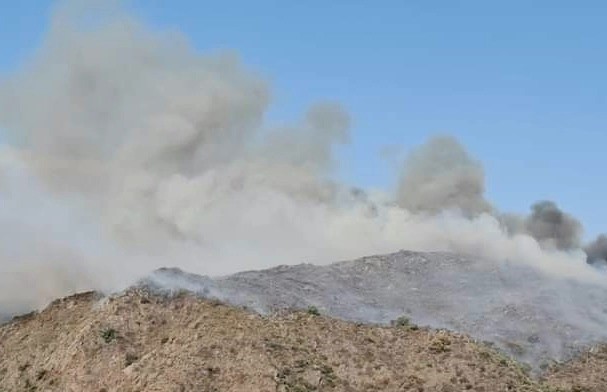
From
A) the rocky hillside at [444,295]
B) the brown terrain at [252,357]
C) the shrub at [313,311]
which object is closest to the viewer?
the brown terrain at [252,357]

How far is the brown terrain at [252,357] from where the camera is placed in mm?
41438

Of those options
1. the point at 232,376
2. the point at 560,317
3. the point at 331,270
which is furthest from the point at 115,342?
the point at 560,317

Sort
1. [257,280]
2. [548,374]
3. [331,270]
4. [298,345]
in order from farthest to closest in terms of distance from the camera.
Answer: [331,270] → [257,280] → [548,374] → [298,345]

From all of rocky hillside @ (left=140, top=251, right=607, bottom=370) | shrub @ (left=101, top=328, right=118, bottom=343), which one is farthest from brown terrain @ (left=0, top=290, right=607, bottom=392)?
rocky hillside @ (left=140, top=251, right=607, bottom=370)

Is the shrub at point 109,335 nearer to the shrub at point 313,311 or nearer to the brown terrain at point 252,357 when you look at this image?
the brown terrain at point 252,357

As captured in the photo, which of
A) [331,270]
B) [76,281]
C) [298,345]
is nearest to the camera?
[298,345]

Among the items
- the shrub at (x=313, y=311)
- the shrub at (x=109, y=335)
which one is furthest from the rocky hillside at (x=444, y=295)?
the shrub at (x=109, y=335)

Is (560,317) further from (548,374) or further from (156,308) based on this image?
(156,308)

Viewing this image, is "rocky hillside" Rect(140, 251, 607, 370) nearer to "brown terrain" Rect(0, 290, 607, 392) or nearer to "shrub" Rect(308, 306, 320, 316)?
"shrub" Rect(308, 306, 320, 316)

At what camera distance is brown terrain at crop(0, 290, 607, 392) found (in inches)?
1631

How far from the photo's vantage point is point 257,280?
55.4m

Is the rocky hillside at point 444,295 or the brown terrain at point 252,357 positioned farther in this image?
the rocky hillside at point 444,295

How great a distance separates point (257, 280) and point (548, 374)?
18.2m

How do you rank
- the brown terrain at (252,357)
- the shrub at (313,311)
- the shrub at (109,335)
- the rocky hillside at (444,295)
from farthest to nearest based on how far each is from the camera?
the rocky hillside at (444,295) → the shrub at (313,311) → the shrub at (109,335) → the brown terrain at (252,357)
